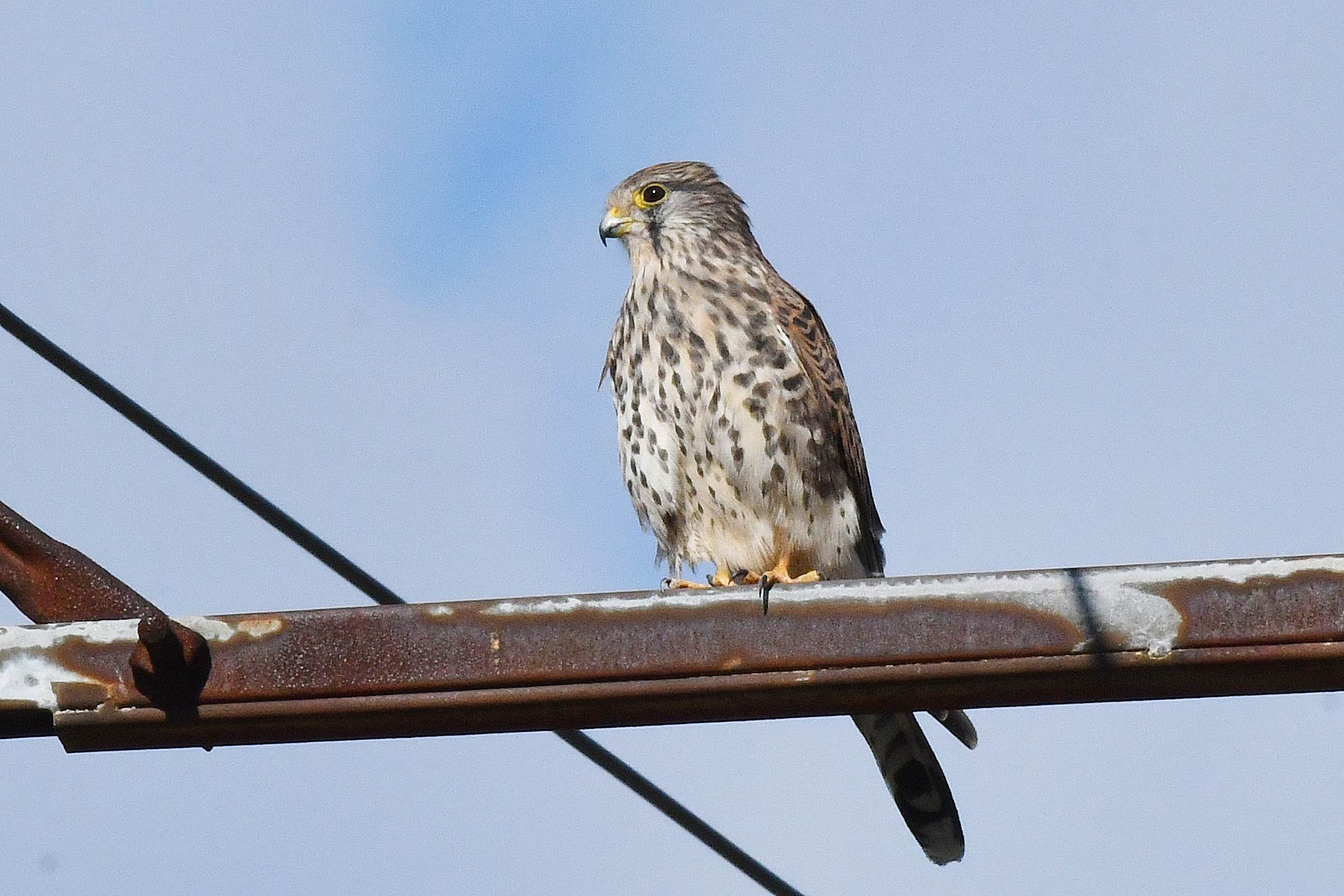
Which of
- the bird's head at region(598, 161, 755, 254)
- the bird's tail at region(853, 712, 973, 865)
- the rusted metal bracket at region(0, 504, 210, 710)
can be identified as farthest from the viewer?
the bird's head at region(598, 161, 755, 254)

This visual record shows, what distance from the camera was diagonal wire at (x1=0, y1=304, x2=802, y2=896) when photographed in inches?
123

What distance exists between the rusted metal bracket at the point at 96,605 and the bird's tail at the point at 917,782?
2335 millimetres

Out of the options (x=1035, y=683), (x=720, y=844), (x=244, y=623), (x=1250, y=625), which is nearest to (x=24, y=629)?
(x=244, y=623)

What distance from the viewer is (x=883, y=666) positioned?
9.08 feet

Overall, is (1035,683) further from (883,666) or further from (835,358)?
(835,358)

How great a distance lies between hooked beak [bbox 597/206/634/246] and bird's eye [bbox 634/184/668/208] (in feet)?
0.27

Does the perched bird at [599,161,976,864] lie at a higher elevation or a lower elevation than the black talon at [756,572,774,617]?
higher

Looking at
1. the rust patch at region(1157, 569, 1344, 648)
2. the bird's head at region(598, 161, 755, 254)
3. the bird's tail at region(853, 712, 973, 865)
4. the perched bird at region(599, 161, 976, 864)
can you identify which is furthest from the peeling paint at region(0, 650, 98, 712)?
the bird's head at region(598, 161, 755, 254)

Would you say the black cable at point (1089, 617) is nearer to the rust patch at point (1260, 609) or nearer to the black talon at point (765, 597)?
the rust patch at point (1260, 609)

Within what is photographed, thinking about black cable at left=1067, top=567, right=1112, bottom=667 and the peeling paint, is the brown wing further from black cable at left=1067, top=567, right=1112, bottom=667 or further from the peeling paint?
the peeling paint

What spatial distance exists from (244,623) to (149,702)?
200mm

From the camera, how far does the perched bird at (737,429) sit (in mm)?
5305

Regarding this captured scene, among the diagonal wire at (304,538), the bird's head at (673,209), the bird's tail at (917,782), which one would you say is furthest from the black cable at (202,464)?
the bird's head at (673,209)

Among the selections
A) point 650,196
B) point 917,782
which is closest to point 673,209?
point 650,196
